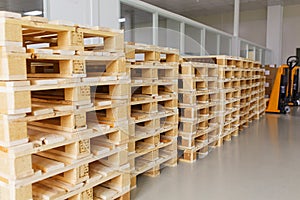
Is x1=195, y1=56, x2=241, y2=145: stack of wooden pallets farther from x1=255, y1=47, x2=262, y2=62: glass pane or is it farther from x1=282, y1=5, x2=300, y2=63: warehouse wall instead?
x1=282, y1=5, x2=300, y2=63: warehouse wall

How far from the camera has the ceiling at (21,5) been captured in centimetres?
906

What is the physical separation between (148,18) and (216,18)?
11.9 ft

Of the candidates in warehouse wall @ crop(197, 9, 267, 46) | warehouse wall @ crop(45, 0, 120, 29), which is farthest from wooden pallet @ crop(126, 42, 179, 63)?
warehouse wall @ crop(197, 9, 267, 46)

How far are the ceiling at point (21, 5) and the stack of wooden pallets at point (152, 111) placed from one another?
7014mm

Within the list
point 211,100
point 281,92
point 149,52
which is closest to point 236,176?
point 211,100

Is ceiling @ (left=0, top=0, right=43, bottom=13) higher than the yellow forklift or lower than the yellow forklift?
higher

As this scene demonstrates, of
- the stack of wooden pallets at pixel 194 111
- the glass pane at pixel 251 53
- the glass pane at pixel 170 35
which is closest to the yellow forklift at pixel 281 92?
the glass pane at pixel 251 53

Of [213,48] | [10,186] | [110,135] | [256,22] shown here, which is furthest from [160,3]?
[10,186]

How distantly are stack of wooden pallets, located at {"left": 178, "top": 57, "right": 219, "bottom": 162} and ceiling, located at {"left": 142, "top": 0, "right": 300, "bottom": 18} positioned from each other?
8.60 m

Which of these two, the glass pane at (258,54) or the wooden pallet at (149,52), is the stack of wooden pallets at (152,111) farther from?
the glass pane at (258,54)

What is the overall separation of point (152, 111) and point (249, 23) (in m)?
13.0

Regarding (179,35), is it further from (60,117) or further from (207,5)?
(207,5)

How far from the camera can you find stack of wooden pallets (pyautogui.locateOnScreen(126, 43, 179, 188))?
9.40 ft

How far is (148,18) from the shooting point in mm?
14258
